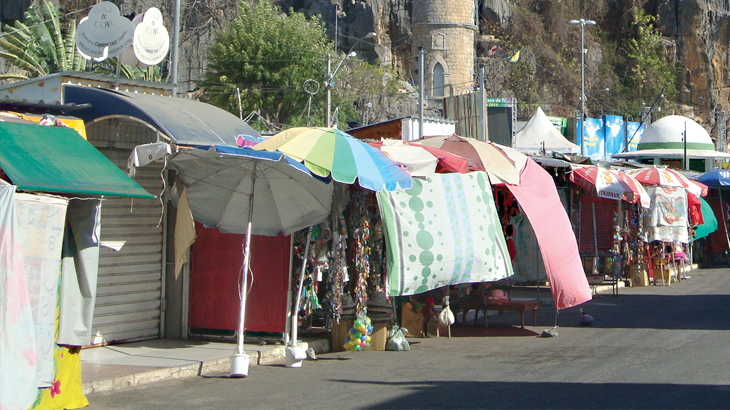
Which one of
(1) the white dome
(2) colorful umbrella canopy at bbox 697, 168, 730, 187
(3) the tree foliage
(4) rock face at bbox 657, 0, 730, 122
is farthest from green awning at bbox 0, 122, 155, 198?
(4) rock face at bbox 657, 0, 730, 122

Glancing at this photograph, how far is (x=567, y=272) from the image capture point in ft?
36.0

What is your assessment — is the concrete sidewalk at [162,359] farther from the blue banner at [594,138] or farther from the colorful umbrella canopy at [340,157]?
the blue banner at [594,138]

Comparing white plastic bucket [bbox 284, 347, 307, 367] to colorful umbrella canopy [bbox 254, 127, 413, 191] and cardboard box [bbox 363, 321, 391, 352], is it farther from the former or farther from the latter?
colorful umbrella canopy [bbox 254, 127, 413, 191]

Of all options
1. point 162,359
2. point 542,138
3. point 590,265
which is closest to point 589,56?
point 542,138

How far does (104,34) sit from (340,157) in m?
4.24

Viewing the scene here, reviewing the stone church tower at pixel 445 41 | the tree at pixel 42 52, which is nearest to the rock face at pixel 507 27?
the stone church tower at pixel 445 41

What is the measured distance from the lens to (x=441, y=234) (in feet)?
32.9

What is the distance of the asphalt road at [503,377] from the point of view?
692 centimetres

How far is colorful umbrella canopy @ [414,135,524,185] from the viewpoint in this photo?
10852 mm

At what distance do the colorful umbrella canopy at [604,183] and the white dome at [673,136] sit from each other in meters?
21.6

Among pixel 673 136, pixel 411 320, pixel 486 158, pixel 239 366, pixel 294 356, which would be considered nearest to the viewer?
pixel 239 366

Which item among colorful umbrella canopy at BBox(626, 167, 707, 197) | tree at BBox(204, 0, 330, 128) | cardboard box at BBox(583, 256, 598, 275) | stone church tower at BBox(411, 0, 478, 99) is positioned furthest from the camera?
stone church tower at BBox(411, 0, 478, 99)

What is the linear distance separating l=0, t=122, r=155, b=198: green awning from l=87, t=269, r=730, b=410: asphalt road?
201 centimetres

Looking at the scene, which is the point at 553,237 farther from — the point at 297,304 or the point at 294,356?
the point at 294,356
